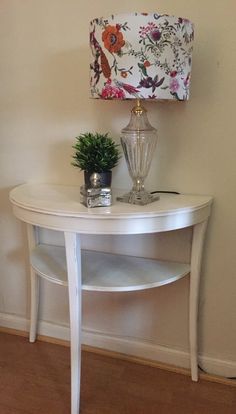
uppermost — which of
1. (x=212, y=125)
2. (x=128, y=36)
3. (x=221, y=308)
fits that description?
(x=128, y=36)

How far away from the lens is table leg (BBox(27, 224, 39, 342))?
1.60 m

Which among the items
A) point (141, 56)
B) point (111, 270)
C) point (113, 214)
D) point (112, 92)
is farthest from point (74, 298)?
point (141, 56)

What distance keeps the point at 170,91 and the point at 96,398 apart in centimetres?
112

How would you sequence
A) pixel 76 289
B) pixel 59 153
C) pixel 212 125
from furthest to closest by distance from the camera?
pixel 59 153
pixel 212 125
pixel 76 289

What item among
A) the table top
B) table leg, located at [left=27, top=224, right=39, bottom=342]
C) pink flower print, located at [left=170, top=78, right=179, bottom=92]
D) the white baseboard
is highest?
pink flower print, located at [left=170, top=78, right=179, bottom=92]

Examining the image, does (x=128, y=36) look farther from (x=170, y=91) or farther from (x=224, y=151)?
(x=224, y=151)

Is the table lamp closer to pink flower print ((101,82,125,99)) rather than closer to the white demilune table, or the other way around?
pink flower print ((101,82,125,99))

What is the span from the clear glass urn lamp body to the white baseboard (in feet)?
2.27

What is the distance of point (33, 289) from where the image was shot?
1.64 meters

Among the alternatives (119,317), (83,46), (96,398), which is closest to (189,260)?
(119,317)

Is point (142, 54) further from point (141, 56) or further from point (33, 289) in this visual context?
point (33, 289)

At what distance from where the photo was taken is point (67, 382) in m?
1.46

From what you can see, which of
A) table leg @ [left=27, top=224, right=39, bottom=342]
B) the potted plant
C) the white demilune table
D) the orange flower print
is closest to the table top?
the white demilune table

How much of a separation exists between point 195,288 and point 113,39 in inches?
35.7
